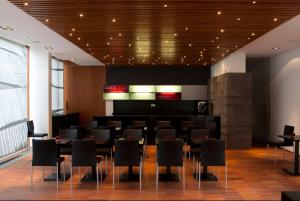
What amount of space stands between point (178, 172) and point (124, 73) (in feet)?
28.7

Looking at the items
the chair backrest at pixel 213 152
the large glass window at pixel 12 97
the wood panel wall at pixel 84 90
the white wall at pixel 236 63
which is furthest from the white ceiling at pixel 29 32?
the white wall at pixel 236 63

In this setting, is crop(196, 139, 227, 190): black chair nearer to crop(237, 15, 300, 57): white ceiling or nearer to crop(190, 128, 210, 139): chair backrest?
crop(190, 128, 210, 139): chair backrest

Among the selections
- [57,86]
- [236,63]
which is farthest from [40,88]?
[236,63]

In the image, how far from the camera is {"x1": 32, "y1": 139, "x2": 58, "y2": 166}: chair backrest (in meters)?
6.32

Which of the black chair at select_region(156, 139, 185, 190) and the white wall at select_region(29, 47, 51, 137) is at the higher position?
the white wall at select_region(29, 47, 51, 137)

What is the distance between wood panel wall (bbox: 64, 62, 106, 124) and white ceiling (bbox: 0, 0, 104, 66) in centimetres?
389

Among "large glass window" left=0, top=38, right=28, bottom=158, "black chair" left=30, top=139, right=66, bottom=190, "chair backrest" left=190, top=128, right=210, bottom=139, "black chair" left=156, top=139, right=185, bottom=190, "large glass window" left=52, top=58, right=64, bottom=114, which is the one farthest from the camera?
"large glass window" left=52, top=58, right=64, bottom=114

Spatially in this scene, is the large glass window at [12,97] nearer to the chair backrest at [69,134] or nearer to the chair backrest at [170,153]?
the chair backrest at [69,134]

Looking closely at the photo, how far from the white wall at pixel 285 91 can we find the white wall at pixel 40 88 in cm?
764

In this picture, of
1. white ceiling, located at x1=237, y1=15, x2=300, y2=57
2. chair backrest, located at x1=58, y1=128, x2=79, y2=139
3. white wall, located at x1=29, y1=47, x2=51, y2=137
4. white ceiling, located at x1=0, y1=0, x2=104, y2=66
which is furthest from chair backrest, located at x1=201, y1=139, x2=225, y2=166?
white wall, located at x1=29, y1=47, x2=51, y2=137

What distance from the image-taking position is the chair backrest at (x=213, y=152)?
20.2 ft

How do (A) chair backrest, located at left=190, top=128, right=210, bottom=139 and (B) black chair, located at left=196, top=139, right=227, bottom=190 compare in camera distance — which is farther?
(A) chair backrest, located at left=190, top=128, right=210, bottom=139

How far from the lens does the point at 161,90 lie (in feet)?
51.5

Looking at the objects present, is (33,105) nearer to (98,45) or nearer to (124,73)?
(98,45)
